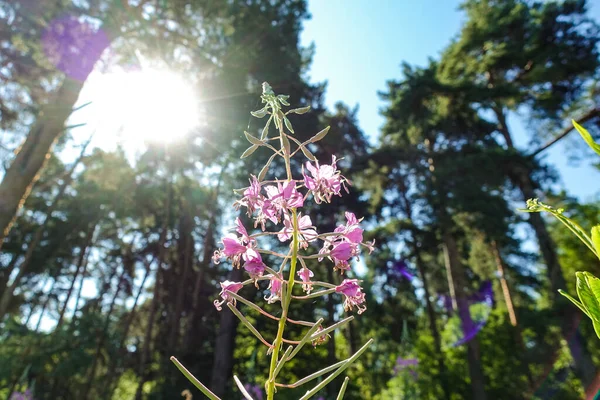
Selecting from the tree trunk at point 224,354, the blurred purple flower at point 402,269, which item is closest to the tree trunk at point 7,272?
the tree trunk at point 224,354

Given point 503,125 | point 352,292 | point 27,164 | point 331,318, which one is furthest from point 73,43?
point 503,125

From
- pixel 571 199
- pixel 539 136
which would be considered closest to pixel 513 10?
pixel 539 136

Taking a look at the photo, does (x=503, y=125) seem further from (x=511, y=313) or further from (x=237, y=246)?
(x=237, y=246)

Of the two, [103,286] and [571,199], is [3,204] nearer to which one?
[103,286]

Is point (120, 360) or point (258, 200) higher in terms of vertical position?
point (120, 360)

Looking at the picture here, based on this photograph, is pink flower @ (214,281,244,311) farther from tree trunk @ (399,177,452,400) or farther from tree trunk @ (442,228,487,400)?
tree trunk @ (399,177,452,400)
